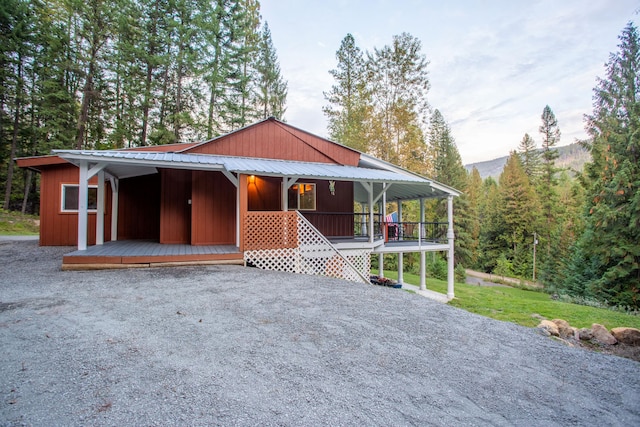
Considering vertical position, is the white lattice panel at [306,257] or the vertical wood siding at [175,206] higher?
the vertical wood siding at [175,206]

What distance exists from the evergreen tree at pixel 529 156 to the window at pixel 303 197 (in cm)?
3640

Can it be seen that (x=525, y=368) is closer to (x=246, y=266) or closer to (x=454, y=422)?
(x=454, y=422)

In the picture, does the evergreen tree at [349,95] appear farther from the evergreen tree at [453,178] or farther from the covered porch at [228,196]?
the evergreen tree at [453,178]

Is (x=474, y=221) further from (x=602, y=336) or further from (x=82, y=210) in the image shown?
(x=82, y=210)

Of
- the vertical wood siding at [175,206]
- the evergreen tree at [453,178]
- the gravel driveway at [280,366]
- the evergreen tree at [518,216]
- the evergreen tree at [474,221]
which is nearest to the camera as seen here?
the gravel driveway at [280,366]

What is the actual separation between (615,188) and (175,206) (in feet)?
69.3

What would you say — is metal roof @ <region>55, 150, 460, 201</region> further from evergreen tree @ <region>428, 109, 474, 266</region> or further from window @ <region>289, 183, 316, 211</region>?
evergreen tree @ <region>428, 109, 474, 266</region>

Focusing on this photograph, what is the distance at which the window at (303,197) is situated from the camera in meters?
10.9

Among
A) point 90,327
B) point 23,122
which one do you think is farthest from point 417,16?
point 23,122

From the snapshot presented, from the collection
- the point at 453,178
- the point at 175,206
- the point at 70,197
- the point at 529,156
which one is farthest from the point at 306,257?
the point at 529,156

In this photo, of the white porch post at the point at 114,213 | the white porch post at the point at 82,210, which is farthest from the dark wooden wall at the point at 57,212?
the white porch post at the point at 82,210

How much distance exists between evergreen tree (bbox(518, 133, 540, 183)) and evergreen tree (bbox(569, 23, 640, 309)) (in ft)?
59.3

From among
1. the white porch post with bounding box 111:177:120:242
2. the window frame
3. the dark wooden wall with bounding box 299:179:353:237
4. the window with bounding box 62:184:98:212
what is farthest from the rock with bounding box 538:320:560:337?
the window with bounding box 62:184:98:212

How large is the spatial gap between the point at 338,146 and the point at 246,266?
626cm
